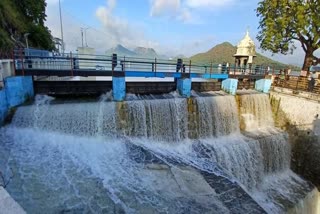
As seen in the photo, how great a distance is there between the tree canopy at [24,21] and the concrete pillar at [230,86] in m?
13.5

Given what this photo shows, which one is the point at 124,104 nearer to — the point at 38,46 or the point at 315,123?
the point at 315,123

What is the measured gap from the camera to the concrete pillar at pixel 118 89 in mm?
8891

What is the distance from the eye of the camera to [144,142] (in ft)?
27.4

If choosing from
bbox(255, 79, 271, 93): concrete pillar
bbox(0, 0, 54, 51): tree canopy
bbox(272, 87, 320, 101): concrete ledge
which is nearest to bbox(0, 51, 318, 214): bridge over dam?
bbox(272, 87, 320, 101): concrete ledge

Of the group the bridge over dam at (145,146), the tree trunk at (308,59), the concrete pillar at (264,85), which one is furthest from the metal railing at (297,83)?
the tree trunk at (308,59)

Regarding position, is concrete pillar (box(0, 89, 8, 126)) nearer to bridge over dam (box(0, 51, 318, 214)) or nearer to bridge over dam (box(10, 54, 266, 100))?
bridge over dam (box(0, 51, 318, 214))

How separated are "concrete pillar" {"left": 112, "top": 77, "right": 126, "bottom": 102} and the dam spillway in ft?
1.32

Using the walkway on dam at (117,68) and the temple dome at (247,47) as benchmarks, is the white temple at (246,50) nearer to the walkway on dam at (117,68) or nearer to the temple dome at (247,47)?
the temple dome at (247,47)

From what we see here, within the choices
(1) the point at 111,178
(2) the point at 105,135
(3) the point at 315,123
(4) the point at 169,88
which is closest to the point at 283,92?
(3) the point at 315,123

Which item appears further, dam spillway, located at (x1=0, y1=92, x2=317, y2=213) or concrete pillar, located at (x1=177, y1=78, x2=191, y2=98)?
concrete pillar, located at (x1=177, y1=78, x2=191, y2=98)

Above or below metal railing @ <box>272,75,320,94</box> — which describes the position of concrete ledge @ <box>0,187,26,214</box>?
below

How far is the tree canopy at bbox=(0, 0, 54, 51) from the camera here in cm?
1486

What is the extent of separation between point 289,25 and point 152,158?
1346cm

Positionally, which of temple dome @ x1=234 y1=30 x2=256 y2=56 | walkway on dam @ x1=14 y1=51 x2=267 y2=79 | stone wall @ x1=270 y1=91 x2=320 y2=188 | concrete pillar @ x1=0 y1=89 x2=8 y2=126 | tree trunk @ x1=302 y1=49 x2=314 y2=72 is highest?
temple dome @ x1=234 y1=30 x2=256 y2=56
